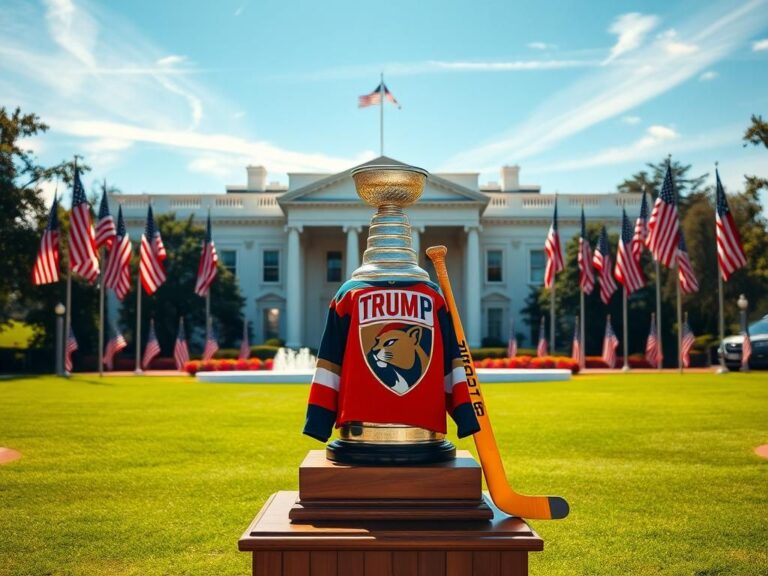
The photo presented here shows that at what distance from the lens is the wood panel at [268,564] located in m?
2.80

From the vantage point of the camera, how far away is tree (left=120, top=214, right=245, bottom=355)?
3978cm

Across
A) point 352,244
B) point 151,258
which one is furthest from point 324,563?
point 352,244

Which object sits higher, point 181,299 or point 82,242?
point 82,242

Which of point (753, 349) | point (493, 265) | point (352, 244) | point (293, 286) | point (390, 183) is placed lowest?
point (753, 349)

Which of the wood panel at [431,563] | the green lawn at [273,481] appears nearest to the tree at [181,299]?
the green lawn at [273,481]

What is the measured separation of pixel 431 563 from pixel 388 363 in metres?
0.81

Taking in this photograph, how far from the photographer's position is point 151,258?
27.1 metres

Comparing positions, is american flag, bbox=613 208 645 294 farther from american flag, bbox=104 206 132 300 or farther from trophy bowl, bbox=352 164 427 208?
trophy bowl, bbox=352 164 427 208

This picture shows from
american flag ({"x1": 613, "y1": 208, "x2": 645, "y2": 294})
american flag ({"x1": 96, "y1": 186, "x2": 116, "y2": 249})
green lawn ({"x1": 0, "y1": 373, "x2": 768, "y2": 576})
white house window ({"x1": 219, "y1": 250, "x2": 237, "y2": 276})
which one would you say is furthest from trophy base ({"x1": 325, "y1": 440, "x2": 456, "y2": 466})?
white house window ({"x1": 219, "y1": 250, "x2": 237, "y2": 276})

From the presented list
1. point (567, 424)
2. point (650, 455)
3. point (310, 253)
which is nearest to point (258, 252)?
point (310, 253)

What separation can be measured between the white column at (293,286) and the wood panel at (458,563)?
4014 centimetres

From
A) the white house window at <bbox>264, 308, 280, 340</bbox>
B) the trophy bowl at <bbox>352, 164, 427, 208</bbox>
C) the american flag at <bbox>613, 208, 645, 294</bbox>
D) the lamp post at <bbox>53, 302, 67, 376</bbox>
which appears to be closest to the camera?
the trophy bowl at <bbox>352, 164, 427, 208</bbox>

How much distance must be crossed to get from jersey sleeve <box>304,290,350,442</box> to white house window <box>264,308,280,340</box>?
148 feet

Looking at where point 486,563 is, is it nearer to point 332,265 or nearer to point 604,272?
point 604,272
